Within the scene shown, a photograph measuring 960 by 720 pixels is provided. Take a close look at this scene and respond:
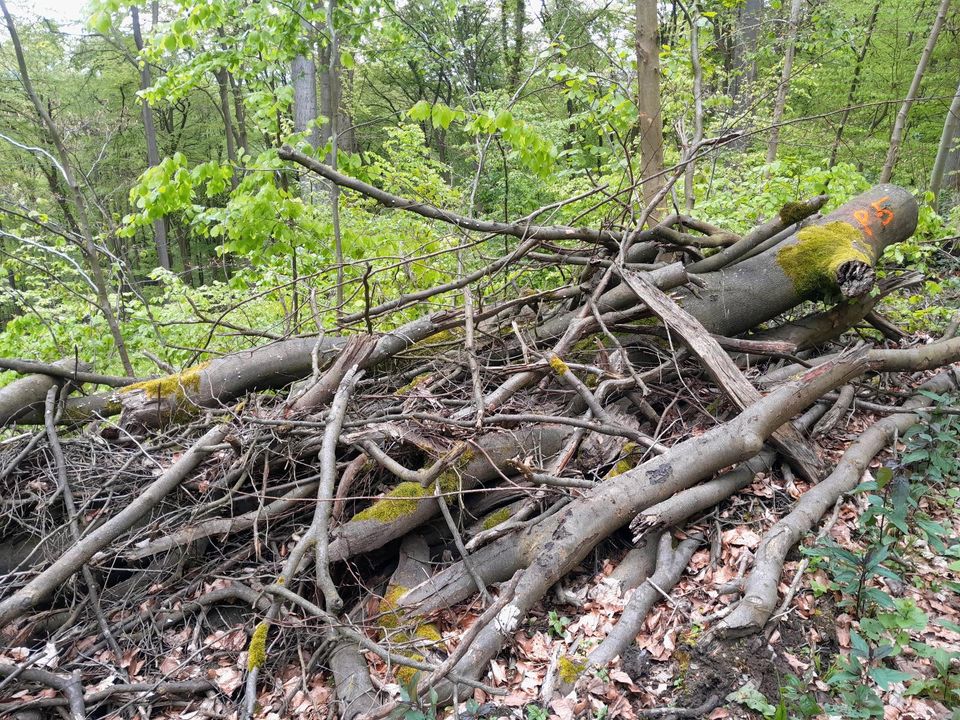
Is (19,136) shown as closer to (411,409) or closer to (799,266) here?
(411,409)

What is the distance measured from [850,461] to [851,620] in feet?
3.92

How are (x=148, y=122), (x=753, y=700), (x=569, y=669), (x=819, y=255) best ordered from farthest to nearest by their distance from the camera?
(x=148, y=122)
(x=819, y=255)
(x=569, y=669)
(x=753, y=700)

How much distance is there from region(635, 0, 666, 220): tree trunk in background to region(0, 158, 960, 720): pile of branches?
1.43 metres

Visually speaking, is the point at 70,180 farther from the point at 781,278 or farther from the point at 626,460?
the point at 781,278

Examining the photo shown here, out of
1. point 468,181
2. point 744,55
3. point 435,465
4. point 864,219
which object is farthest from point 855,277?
point 744,55

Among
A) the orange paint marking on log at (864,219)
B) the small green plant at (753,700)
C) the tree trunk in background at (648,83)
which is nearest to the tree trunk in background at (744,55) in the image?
the tree trunk in background at (648,83)

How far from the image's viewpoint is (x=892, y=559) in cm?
294

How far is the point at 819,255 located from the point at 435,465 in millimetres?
3416

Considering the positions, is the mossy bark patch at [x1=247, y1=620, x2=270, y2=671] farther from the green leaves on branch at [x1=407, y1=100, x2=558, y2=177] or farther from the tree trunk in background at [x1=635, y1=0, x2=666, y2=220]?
the tree trunk in background at [x1=635, y1=0, x2=666, y2=220]

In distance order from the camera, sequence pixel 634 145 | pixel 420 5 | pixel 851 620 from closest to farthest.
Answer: pixel 851 620 → pixel 634 145 → pixel 420 5

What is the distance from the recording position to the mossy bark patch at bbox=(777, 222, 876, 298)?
4.29 meters

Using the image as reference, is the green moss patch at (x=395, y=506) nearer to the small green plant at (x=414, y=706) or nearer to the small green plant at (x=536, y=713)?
the small green plant at (x=414, y=706)

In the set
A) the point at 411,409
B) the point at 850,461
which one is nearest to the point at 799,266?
the point at 850,461

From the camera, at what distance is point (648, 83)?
591cm
